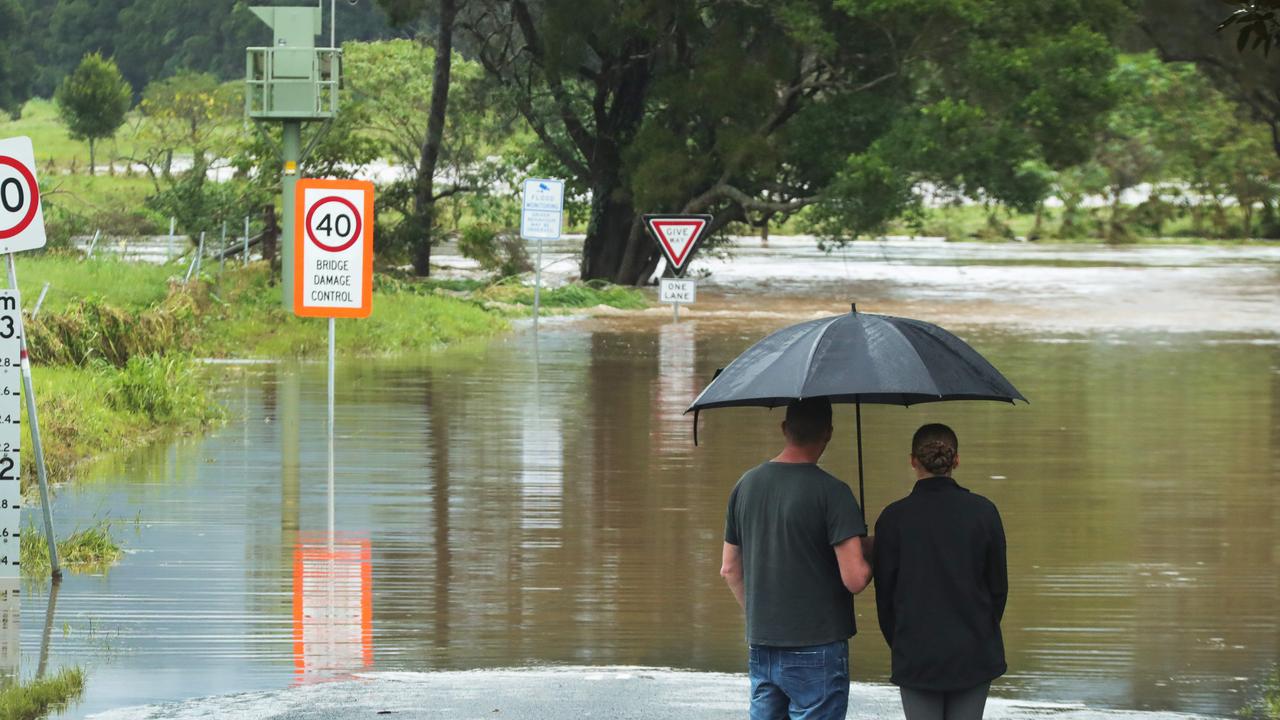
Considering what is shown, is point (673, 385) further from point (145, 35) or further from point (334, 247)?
point (145, 35)

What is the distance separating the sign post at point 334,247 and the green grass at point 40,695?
4.45 m

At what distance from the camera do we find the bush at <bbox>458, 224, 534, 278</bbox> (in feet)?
133

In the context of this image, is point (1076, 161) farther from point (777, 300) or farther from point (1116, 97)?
point (777, 300)

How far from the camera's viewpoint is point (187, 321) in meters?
23.9

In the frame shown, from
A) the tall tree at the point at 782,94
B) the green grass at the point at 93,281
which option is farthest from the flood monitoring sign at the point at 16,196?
the tall tree at the point at 782,94

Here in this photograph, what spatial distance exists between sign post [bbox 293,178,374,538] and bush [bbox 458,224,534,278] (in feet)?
88.1

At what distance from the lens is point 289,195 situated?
30125mm

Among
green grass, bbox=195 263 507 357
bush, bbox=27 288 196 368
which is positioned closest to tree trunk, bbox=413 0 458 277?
green grass, bbox=195 263 507 357

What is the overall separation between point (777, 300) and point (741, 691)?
30.6 meters

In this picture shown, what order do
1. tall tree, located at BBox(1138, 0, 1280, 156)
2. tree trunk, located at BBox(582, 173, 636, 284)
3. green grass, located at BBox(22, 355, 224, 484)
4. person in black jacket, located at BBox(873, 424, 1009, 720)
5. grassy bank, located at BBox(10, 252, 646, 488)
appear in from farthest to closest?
tall tree, located at BBox(1138, 0, 1280, 156)
tree trunk, located at BBox(582, 173, 636, 284)
grassy bank, located at BBox(10, 252, 646, 488)
green grass, located at BBox(22, 355, 224, 484)
person in black jacket, located at BBox(873, 424, 1009, 720)

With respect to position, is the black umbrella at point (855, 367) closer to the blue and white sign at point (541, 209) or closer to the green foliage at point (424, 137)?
the blue and white sign at point (541, 209)

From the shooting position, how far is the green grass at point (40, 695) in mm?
7699

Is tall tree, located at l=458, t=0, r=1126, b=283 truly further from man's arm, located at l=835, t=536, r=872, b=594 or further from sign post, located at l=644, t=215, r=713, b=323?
man's arm, located at l=835, t=536, r=872, b=594

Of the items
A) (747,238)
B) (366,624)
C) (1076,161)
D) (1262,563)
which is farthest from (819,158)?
(747,238)
